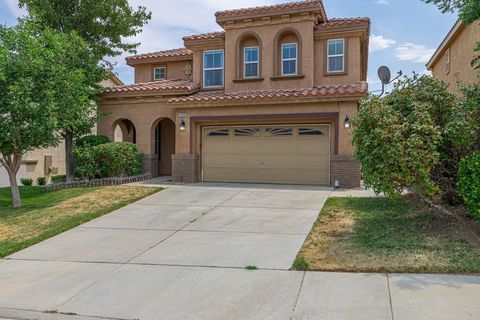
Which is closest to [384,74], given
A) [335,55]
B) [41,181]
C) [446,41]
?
[335,55]

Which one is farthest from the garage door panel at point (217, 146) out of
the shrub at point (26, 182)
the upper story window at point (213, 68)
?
the shrub at point (26, 182)

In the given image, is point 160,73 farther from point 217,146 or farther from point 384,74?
point 384,74

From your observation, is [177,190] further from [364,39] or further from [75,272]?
[364,39]

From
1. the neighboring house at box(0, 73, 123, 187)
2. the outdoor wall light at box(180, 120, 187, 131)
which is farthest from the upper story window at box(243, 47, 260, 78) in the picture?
the neighboring house at box(0, 73, 123, 187)

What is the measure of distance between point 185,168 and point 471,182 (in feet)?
36.7

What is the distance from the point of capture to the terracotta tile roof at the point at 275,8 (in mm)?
16359

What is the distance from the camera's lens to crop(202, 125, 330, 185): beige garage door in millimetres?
15789

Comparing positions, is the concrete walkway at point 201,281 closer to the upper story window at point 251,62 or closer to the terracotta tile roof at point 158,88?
the terracotta tile roof at point 158,88

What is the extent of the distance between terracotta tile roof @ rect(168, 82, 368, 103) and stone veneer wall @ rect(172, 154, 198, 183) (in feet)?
7.12

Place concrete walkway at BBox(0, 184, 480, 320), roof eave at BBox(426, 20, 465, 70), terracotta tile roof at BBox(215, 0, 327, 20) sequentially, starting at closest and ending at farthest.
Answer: concrete walkway at BBox(0, 184, 480, 320)
roof eave at BBox(426, 20, 465, 70)
terracotta tile roof at BBox(215, 0, 327, 20)

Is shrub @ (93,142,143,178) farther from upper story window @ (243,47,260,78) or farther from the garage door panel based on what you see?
upper story window @ (243,47,260,78)

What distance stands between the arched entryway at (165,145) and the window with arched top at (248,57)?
177 inches

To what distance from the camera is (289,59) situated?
17.2m

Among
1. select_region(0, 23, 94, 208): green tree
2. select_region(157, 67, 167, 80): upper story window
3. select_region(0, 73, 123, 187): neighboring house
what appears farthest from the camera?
select_region(157, 67, 167, 80): upper story window
